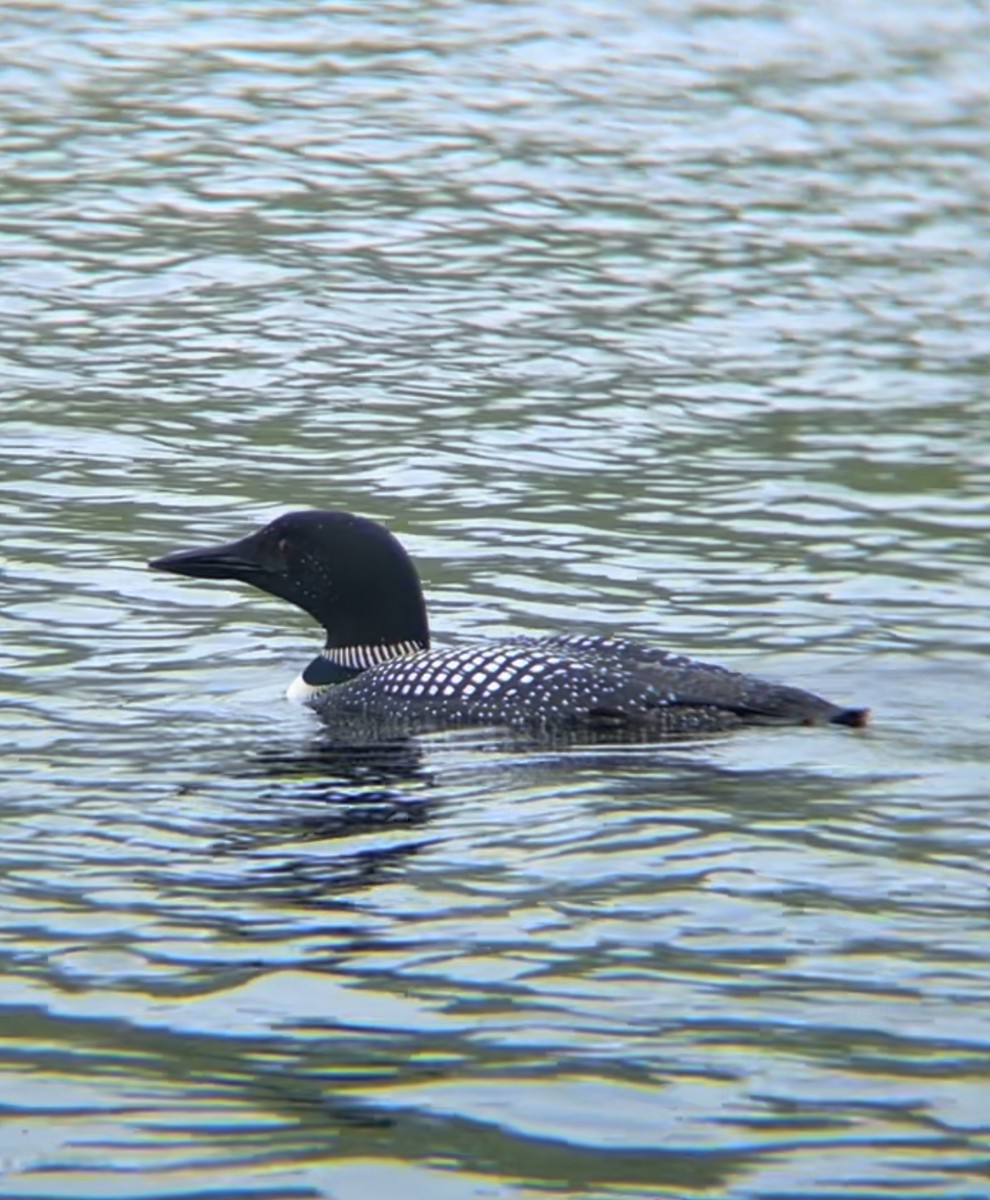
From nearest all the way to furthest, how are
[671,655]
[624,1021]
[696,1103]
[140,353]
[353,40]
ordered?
1. [696,1103]
2. [624,1021]
3. [671,655]
4. [140,353]
5. [353,40]

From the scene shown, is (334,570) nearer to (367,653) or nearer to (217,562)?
(367,653)

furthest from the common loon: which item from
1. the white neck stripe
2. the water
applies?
the water

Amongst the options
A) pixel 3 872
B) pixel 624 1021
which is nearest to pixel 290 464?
pixel 3 872

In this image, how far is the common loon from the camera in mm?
8273

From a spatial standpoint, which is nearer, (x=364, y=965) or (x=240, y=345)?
(x=364, y=965)

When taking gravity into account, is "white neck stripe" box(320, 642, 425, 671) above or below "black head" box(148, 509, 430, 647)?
below

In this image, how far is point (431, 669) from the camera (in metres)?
8.62

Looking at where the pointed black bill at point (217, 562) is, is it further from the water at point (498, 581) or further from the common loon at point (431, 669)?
the water at point (498, 581)

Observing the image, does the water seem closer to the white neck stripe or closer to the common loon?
the common loon

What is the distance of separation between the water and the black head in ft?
1.00

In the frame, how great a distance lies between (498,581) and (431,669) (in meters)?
1.53

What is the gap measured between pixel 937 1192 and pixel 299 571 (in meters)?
4.29

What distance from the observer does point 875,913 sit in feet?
22.1

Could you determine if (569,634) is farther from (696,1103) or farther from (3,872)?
(696,1103)
